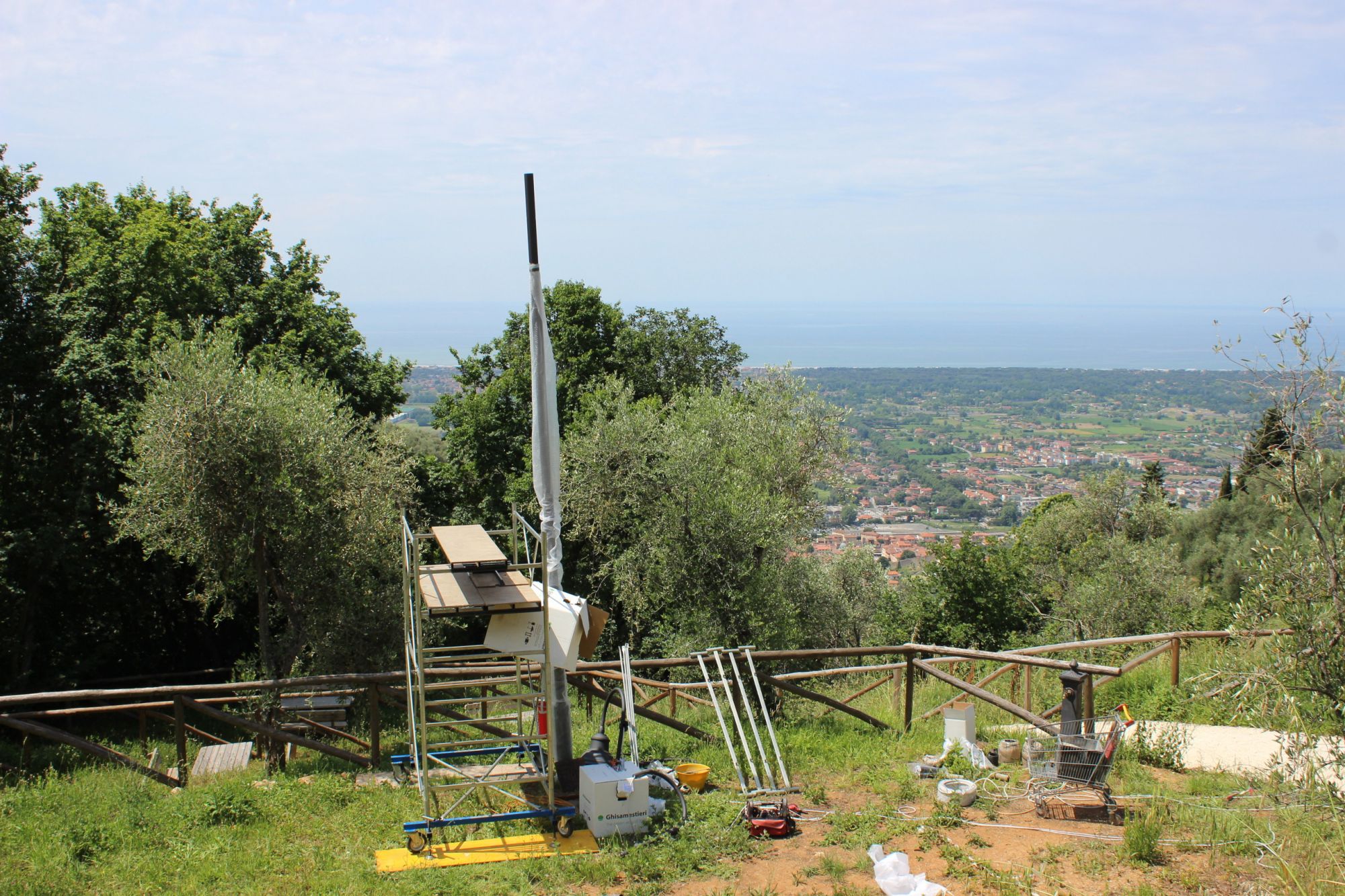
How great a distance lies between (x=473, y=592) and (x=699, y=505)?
30.7 feet

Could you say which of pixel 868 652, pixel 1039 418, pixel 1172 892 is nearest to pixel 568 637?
pixel 868 652

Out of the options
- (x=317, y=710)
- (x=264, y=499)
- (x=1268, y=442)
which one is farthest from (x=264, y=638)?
(x=1268, y=442)

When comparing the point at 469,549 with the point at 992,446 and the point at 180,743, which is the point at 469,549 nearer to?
the point at 180,743

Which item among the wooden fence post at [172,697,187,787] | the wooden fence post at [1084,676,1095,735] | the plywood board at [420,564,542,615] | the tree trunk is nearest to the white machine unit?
the plywood board at [420,564,542,615]

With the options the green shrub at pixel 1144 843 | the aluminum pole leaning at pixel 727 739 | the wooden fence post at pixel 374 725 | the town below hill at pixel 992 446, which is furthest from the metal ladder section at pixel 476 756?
the town below hill at pixel 992 446

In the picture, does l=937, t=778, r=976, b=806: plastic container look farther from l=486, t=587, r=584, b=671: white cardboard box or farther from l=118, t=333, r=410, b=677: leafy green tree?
l=118, t=333, r=410, b=677: leafy green tree

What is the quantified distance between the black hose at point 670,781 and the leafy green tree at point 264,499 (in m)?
8.15

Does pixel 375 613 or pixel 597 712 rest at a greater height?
pixel 375 613

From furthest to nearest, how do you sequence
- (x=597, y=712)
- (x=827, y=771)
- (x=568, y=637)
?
(x=597, y=712), (x=827, y=771), (x=568, y=637)

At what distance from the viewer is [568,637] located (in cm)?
790

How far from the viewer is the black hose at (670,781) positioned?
7.50 metres

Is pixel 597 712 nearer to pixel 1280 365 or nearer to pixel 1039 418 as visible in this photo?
pixel 1280 365

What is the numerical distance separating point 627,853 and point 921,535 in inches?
2023

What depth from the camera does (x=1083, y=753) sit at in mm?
7648
